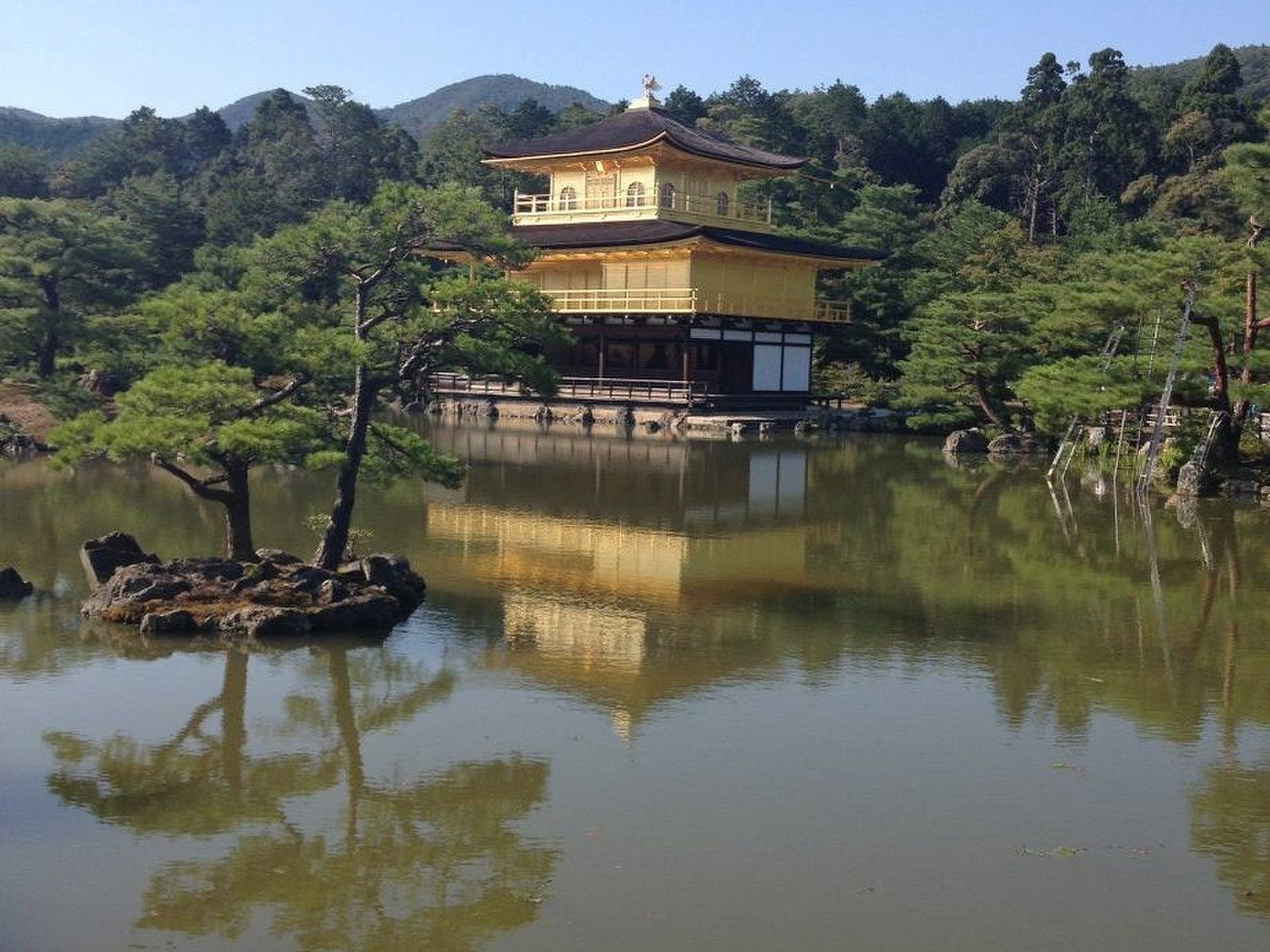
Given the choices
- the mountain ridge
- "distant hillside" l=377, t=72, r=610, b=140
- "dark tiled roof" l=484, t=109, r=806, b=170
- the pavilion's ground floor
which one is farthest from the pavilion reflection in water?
"distant hillside" l=377, t=72, r=610, b=140

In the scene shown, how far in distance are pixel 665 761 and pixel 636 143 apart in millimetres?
32254

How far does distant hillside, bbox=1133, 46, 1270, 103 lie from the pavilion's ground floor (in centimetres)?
5944

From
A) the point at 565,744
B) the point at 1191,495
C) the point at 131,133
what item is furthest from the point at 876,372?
the point at 131,133

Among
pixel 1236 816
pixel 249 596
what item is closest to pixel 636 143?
pixel 249 596

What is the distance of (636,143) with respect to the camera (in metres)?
38.8

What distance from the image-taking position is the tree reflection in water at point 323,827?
20.7ft

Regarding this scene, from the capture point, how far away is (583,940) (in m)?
6.11

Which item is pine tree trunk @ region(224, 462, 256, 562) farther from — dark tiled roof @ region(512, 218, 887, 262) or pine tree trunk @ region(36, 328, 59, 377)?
dark tiled roof @ region(512, 218, 887, 262)

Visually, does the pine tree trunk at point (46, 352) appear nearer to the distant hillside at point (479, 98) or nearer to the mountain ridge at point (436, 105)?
the mountain ridge at point (436, 105)

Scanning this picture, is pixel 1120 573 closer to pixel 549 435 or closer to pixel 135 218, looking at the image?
pixel 549 435

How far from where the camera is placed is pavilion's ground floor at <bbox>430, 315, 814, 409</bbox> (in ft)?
121

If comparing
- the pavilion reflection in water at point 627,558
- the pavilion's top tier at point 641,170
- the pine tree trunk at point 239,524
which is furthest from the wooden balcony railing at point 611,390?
the pine tree trunk at point 239,524

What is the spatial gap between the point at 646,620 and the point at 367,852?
556 centimetres

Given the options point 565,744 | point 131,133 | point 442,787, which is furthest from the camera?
point 131,133
